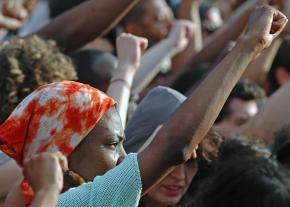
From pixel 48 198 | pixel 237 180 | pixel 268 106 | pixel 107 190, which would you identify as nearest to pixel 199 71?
pixel 268 106

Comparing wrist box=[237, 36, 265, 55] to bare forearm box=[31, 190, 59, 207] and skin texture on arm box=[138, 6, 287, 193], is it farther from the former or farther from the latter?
bare forearm box=[31, 190, 59, 207]

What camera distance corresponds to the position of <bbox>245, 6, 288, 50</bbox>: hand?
2.54m

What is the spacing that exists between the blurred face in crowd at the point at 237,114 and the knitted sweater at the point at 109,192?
7.70 ft

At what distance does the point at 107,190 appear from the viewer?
2.38 metres

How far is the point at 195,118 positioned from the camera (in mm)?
2455

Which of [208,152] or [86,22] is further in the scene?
[86,22]

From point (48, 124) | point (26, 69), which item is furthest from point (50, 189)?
point (26, 69)

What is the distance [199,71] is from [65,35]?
112cm

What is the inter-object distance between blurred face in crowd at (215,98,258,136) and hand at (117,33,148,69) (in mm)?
1207

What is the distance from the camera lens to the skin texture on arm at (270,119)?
3.72m

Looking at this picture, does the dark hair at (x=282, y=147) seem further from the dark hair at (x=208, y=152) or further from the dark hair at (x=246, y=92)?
the dark hair at (x=246, y=92)

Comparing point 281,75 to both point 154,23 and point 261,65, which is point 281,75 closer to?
point 261,65

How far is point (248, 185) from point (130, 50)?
3.68 feet

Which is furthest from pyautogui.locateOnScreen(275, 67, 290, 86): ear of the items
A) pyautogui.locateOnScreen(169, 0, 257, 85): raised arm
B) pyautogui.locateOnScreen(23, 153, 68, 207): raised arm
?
pyautogui.locateOnScreen(23, 153, 68, 207): raised arm
